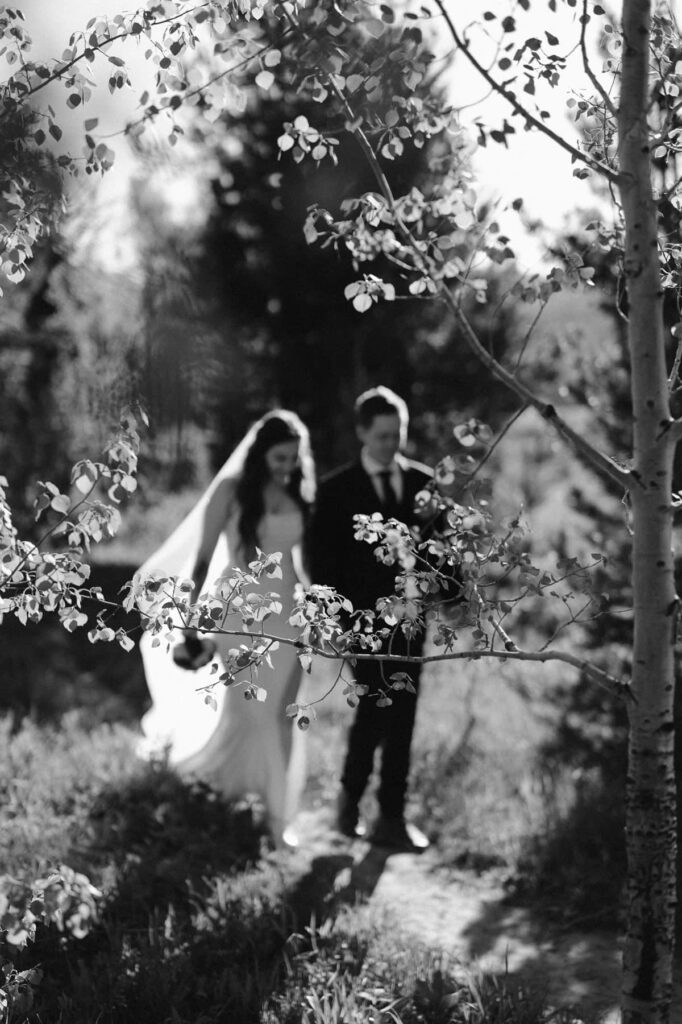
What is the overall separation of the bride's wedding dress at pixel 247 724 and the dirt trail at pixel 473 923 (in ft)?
1.31

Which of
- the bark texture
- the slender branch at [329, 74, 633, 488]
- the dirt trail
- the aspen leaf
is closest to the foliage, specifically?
the aspen leaf

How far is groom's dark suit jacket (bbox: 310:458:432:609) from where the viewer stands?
4.96 m

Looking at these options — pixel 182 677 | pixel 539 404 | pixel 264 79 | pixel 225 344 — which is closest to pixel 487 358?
pixel 539 404

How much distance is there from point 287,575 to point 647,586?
2722mm

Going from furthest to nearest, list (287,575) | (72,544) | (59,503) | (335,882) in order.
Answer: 1. (287,575)
2. (335,882)
3. (72,544)
4. (59,503)

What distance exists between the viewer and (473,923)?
172 inches

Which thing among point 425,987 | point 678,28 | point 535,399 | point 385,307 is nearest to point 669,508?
point 535,399

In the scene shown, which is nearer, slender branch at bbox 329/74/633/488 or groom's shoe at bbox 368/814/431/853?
slender branch at bbox 329/74/633/488

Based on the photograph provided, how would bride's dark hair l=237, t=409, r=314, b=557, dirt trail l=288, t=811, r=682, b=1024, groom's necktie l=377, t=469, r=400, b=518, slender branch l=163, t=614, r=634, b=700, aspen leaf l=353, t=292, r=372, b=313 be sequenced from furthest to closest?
groom's necktie l=377, t=469, r=400, b=518
bride's dark hair l=237, t=409, r=314, b=557
dirt trail l=288, t=811, r=682, b=1024
slender branch l=163, t=614, r=634, b=700
aspen leaf l=353, t=292, r=372, b=313

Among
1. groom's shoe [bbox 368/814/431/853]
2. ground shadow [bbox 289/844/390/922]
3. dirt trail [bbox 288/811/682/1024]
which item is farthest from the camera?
groom's shoe [bbox 368/814/431/853]

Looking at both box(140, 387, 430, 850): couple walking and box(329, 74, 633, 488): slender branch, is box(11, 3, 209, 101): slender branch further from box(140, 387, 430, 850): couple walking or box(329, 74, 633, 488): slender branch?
box(140, 387, 430, 850): couple walking

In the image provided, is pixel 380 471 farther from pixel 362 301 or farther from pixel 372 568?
pixel 362 301

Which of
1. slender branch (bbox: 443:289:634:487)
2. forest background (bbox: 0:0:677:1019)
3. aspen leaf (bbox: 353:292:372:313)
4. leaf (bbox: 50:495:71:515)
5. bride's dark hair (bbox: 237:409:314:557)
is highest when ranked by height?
forest background (bbox: 0:0:677:1019)

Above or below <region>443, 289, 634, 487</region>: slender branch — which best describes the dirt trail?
below
